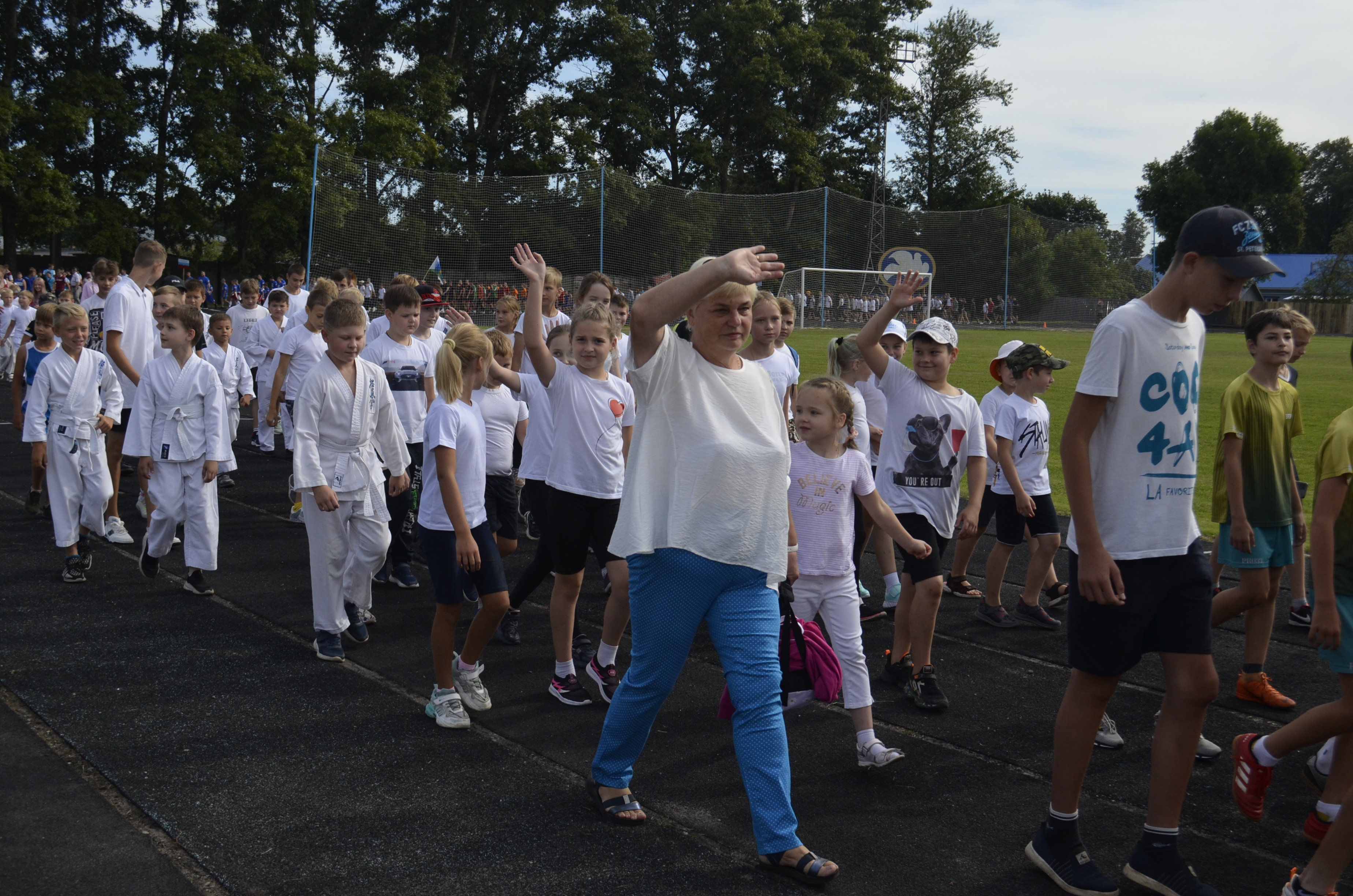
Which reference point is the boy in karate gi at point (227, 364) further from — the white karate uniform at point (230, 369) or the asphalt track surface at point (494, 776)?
the asphalt track surface at point (494, 776)

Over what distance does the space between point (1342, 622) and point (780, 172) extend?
53715mm

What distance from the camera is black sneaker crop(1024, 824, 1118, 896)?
3.27 m

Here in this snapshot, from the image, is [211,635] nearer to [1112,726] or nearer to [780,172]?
[1112,726]

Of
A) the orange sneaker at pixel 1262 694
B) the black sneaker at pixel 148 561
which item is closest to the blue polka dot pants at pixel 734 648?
the orange sneaker at pixel 1262 694

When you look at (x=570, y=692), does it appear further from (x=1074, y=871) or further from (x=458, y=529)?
(x=1074, y=871)

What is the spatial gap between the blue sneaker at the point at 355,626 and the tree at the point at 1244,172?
85.6 m

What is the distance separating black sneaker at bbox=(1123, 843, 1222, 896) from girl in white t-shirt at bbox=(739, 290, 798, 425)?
301 centimetres

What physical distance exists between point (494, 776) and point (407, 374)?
402 cm

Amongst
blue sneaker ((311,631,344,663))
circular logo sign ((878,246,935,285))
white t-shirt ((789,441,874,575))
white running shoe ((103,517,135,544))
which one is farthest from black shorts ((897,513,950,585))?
circular logo sign ((878,246,935,285))

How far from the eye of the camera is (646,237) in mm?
30734

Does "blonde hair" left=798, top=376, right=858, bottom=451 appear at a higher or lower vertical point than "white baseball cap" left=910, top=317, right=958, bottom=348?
lower

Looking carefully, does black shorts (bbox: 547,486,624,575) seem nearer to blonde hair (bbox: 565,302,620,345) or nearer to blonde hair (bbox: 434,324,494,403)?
blonde hair (bbox: 434,324,494,403)

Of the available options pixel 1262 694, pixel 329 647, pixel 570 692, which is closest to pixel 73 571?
pixel 329 647

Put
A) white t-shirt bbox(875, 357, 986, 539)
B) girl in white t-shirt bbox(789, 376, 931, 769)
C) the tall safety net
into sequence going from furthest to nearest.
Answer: the tall safety net < white t-shirt bbox(875, 357, 986, 539) < girl in white t-shirt bbox(789, 376, 931, 769)
